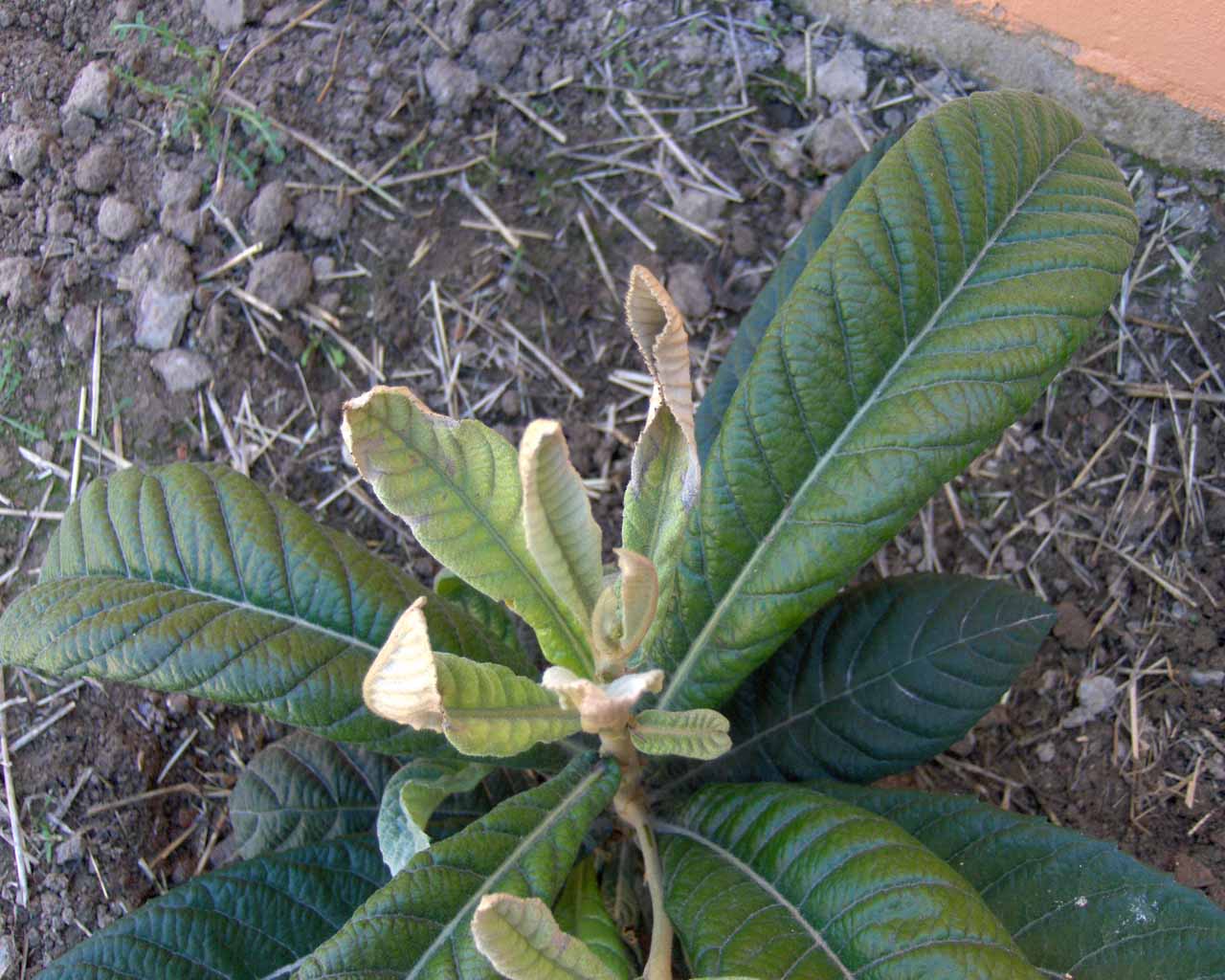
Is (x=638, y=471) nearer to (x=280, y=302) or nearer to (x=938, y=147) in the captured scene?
(x=938, y=147)

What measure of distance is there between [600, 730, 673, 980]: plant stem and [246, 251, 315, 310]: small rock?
1.16m

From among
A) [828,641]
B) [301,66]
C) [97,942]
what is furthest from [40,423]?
[828,641]

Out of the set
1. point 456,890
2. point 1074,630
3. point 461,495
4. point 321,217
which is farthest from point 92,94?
point 1074,630

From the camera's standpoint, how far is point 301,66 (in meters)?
2.16

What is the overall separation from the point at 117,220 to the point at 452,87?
717mm

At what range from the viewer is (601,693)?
0.92 metres

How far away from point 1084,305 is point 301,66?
5.52 feet

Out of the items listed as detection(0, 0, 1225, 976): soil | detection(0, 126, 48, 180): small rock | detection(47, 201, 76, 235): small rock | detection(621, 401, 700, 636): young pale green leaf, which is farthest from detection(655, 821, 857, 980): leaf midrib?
detection(0, 126, 48, 180): small rock

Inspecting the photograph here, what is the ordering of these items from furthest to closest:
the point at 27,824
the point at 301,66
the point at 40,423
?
the point at 301,66
the point at 40,423
the point at 27,824

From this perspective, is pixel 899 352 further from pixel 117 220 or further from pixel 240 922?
pixel 117 220

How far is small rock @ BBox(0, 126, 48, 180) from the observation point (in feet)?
6.72

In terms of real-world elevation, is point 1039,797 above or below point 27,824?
above

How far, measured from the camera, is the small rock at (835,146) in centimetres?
208

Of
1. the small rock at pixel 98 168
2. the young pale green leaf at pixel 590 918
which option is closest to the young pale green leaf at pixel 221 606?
the young pale green leaf at pixel 590 918
